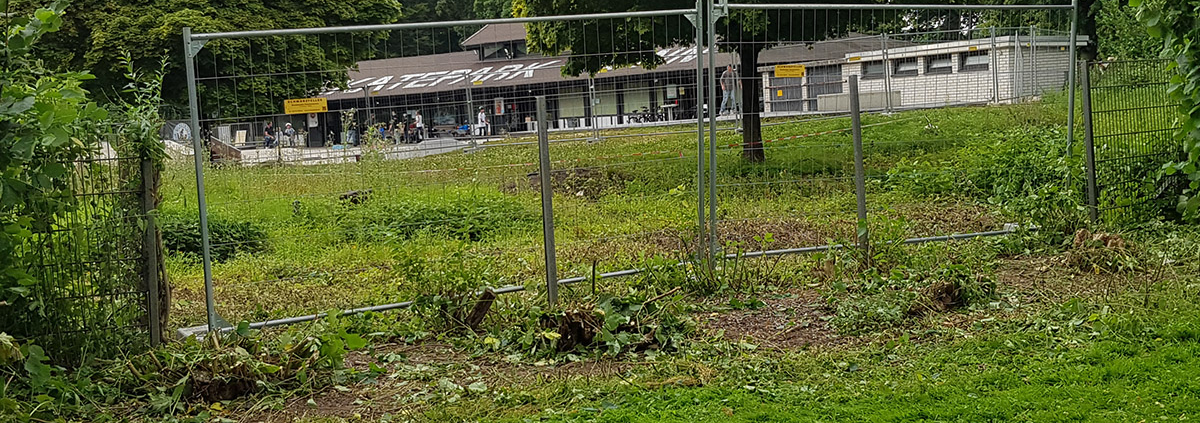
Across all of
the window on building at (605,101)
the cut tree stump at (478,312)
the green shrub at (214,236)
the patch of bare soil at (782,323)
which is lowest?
the patch of bare soil at (782,323)

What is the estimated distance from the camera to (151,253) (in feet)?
19.6

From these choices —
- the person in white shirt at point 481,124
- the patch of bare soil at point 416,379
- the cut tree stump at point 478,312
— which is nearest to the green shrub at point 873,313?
the patch of bare soil at point 416,379

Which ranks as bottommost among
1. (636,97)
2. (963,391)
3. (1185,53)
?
(963,391)

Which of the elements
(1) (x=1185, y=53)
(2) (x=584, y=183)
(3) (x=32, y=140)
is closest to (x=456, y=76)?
(2) (x=584, y=183)

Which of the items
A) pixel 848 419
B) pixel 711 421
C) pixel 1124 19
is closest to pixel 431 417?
pixel 711 421

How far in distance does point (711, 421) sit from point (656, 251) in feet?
12.7

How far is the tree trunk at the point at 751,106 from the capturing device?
28.1 ft

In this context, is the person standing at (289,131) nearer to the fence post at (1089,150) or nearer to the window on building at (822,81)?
the window on building at (822,81)

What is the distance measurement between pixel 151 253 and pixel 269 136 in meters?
1.31

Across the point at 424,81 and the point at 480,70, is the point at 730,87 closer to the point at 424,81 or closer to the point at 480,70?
the point at 480,70

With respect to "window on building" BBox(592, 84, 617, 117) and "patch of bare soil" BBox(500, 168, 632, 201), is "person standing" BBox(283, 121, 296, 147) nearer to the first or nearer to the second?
"patch of bare soil" BBox(500, 168, 632, 201)

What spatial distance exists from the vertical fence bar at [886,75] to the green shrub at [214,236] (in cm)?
556

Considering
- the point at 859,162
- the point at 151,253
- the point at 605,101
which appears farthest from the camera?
the point at 605,101

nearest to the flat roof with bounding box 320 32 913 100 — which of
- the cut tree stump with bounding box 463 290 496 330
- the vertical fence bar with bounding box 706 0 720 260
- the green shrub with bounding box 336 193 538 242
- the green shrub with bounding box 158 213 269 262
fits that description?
the vertical fence bar with bounding box 706 0 720 260
